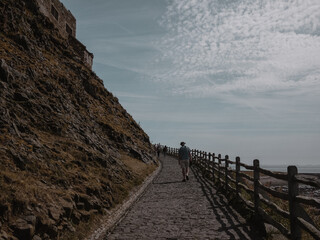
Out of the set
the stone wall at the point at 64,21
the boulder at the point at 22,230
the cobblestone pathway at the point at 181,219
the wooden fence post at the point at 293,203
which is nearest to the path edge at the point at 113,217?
the cobblestone pathway at the point at 181,219

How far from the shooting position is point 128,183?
44.0ft

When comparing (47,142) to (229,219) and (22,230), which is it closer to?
(22,230)

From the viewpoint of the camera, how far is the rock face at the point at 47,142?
19.1 ft

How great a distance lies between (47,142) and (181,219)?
235 inches

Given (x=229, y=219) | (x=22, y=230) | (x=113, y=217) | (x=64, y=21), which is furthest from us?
(x=64, y=21)

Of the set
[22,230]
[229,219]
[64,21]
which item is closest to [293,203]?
[229,219]

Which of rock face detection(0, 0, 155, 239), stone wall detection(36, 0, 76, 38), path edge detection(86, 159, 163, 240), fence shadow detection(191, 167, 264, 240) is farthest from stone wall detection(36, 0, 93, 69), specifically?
fence shadow detection(191, 167, 264, 240)

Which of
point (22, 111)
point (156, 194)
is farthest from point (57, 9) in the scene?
point (156, 194)

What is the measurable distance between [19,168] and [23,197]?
206cm

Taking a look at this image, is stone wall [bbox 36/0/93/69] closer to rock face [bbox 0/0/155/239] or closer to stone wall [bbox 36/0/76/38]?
stone wall [bbox 36/0/76/38]

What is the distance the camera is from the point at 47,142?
10.7 metres

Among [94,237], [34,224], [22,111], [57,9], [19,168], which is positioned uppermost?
[57,9]

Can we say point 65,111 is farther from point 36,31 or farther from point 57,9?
point 57,9

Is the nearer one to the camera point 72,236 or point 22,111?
point 72,236
